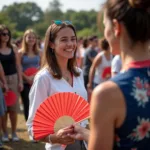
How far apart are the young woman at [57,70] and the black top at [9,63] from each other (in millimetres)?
2841

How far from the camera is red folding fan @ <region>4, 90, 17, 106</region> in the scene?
547 centimetres

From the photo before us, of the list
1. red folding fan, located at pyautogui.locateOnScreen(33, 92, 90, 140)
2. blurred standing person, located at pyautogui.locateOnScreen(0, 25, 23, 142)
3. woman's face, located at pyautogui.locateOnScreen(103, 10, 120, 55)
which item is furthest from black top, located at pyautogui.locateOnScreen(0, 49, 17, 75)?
woman's face, located at pyautogui.locateOnScreen(103, 10, 120, 55)

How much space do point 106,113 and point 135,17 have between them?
15.4 inches

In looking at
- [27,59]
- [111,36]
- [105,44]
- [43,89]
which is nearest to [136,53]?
[111,36]

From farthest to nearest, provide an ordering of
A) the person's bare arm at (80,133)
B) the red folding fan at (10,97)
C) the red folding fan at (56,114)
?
the red folding fan at (10,97) < the red folding fan at (56,114) < the person's bare arm at (80,133)

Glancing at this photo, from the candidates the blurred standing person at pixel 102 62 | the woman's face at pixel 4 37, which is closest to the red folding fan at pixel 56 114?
the woman's face at pixel 4 37

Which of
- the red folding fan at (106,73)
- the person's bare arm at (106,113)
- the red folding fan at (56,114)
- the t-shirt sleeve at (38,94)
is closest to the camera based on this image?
the person's bare arm at (106,113)

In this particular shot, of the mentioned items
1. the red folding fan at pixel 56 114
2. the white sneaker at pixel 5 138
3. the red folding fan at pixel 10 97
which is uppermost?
the red folding fan at pixel 56 114

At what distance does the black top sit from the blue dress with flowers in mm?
4314

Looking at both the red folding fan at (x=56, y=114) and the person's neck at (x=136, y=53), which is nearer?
the person's neck at (x=136, y=53)

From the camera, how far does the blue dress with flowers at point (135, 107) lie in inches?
52.8

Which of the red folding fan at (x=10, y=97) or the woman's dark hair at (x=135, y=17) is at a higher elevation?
the woman's dark hair at (x=135, y=17)

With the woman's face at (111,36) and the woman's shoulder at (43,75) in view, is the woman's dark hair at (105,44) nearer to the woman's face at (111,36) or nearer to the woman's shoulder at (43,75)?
the woman's shoulder at (43,75)

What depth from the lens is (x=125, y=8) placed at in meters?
1.36
